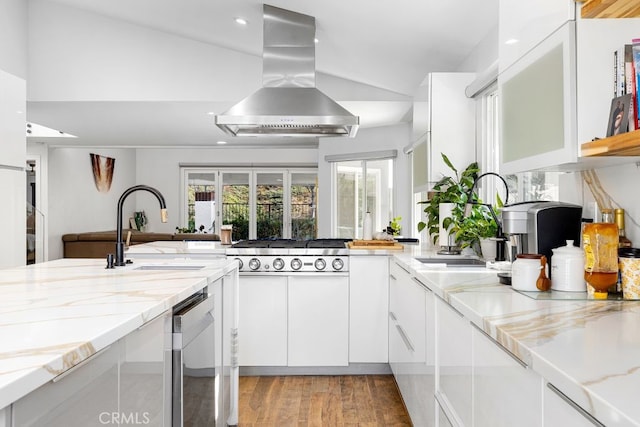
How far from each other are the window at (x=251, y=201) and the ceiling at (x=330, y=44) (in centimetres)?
268

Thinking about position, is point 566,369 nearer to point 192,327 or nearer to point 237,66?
point 192,327

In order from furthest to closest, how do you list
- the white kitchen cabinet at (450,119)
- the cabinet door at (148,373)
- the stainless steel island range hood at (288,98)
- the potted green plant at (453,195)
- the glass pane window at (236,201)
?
the glass pane window at (236,201)
the stainless steel island range hood at (288,98)
the white kitchen cabinet at (450,119)
the potted green plant at (453,195)
the cabinet door at (148,373)

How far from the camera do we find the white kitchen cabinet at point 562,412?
75 cm

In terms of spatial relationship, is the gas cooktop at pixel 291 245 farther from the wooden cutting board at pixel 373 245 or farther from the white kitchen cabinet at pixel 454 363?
the white kitchen cabinet at pixel 454 363

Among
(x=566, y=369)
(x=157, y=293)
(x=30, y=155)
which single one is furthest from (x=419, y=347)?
(x=30, y=155)

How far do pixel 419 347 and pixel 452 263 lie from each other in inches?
25.0

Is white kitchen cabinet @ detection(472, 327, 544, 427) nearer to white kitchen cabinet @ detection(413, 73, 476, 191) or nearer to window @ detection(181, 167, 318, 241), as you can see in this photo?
white kitchen cabinet @ detection(413, 73, 476, 191)

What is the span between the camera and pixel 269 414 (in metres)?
2.86

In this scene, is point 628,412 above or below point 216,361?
above

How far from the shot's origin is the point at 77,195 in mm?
8734

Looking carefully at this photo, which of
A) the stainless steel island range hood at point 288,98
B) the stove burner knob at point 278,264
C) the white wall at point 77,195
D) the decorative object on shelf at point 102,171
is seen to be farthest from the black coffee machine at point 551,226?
the decorative object on shelf at point 102,171

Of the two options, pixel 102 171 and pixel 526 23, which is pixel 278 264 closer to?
pixel 526 23

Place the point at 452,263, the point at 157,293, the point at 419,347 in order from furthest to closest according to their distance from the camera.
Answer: the point at 452,263, the point at 419,347, the point at 157,293

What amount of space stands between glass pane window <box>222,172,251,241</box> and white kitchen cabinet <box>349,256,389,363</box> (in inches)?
284
